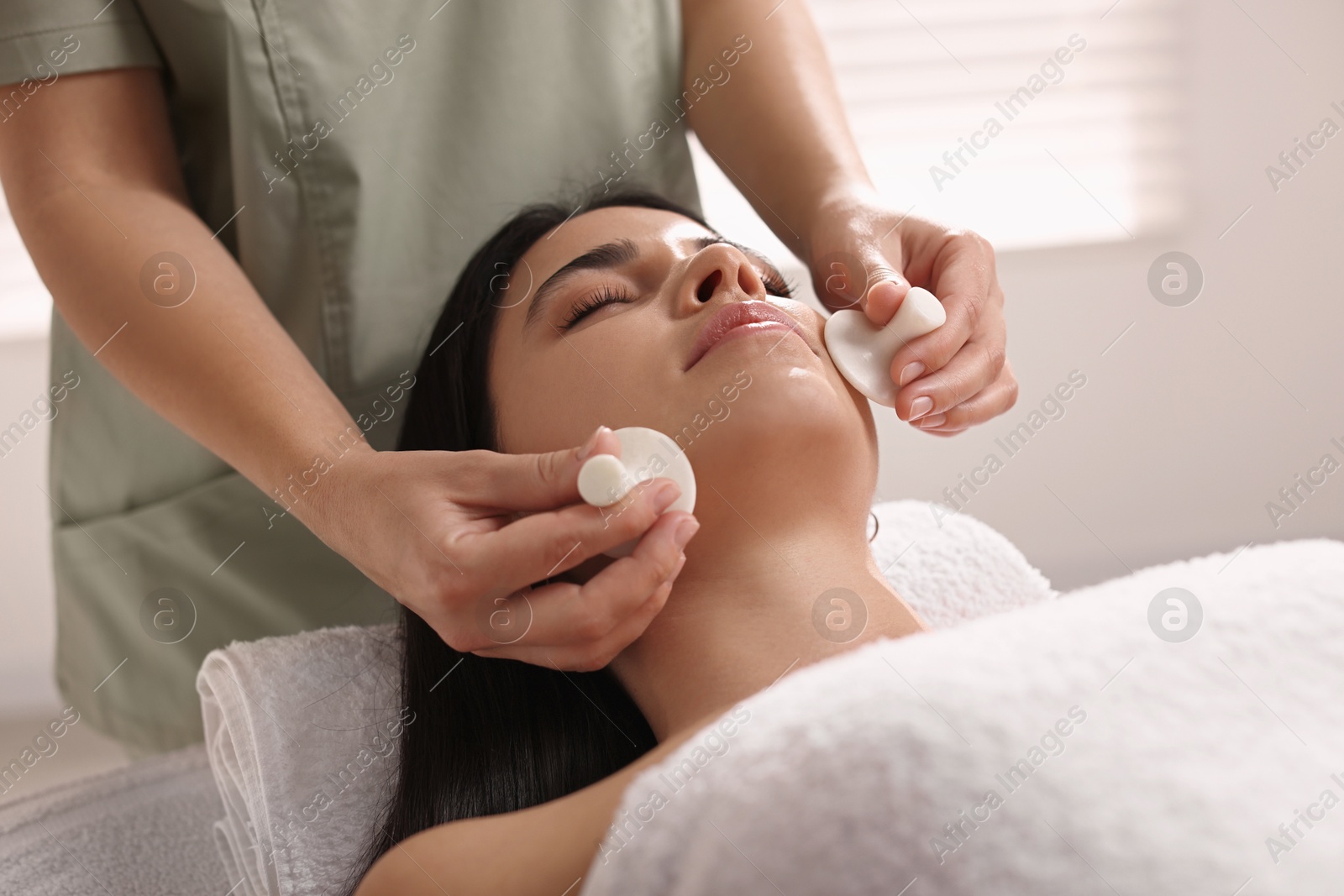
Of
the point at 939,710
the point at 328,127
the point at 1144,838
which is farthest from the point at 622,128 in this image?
the point at 1144,838

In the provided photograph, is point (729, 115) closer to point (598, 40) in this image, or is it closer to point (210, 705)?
point (598, 40)

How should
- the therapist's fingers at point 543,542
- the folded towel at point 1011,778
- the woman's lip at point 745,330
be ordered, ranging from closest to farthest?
the folded towel at point 1011,778, the therapist's fingers at point 543,542, the woman's lip at point 745,330

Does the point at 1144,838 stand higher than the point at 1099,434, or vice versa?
the point at 1144,838

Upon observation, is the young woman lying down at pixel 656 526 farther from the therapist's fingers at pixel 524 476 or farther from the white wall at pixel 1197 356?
the white wall at pixel 1197 356

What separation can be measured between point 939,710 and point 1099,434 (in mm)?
2037

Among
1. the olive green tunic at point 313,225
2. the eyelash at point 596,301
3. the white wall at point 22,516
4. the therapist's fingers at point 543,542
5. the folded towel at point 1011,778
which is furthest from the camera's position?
the white wall at point 22,516

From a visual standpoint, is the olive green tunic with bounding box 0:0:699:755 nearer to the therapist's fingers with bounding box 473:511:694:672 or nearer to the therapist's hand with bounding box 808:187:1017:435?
the therapist's hand with bounding box 808:187:1017:435

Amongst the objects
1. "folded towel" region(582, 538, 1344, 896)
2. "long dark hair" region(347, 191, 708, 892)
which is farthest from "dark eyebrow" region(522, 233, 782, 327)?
"folded towel" region(582, 538, 1344, 896)

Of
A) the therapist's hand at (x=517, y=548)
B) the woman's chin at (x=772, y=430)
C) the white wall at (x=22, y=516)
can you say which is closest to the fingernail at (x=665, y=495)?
the therapist's hand at (x=517, y=548)

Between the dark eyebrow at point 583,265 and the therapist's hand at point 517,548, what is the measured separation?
0.33m

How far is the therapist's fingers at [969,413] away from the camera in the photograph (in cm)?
107

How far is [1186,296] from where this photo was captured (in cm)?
247

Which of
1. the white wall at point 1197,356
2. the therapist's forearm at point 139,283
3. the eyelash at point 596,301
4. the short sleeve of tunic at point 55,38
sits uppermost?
the short sleeve of tunic at point 55,38

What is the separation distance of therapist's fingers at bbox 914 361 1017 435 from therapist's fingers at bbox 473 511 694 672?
0.36m
